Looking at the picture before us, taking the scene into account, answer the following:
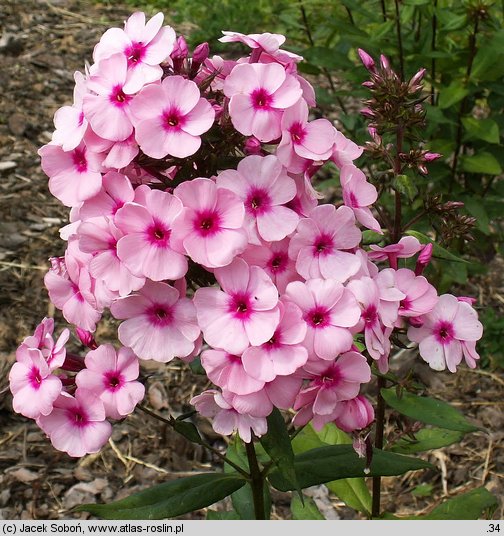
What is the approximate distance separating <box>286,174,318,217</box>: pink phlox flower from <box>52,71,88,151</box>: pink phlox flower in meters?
0.33

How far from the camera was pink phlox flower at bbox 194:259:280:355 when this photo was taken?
116 cm

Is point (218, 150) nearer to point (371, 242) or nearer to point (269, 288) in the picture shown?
point (269, 288)

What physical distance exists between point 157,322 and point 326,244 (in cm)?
28

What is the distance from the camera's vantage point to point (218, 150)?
1.28 meters

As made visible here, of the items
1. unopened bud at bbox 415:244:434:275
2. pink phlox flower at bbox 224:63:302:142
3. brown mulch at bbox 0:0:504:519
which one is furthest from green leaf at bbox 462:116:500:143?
pink phlox flower at bbox 224:63:302:142

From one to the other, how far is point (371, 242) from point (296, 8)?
1869mm

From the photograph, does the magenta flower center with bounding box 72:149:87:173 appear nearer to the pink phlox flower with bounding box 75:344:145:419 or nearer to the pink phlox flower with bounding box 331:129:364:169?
the pink phlox flower with bounding box 75:344:145:419

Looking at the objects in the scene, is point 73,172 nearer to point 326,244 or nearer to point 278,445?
point 326,244

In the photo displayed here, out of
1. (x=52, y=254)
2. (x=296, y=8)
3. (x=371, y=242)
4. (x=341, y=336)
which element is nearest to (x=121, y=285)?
(x=341, y=336)

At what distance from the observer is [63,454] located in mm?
2352

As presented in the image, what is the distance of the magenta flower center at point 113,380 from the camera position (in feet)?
4.24

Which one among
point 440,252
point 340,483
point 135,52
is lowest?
point 340,483

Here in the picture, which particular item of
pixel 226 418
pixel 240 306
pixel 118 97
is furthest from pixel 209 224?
pixel 226 418

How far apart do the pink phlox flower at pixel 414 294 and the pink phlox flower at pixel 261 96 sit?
1.03 ft
